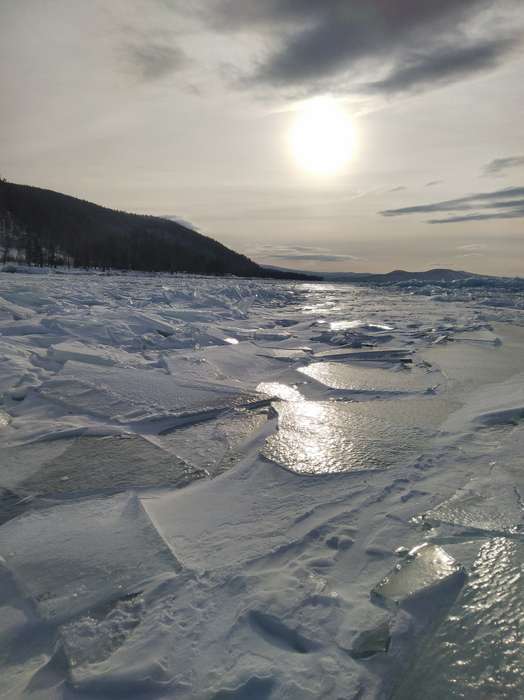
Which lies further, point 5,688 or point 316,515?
point 316,515

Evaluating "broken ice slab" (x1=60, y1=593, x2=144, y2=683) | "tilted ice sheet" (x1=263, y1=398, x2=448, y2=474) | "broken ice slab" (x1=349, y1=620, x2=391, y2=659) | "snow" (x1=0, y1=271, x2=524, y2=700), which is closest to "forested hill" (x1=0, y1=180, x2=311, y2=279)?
"snow" (x1=0, y1=271, x2=524, y2=700)

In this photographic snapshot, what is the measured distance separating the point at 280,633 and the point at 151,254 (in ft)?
205

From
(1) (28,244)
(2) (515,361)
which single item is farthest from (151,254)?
(2) (515,361)

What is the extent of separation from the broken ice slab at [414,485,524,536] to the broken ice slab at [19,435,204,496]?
1.17 metres

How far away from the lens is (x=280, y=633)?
3.81 feet

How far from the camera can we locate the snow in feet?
3.49

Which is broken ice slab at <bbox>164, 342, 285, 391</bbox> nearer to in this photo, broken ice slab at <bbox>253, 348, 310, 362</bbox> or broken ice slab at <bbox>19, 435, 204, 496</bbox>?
broken ice slab at <bbox>253, 348, 310, 362</bbox>

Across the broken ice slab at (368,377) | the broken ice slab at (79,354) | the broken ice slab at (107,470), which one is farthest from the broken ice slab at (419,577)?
the broken ice slab at (79,354)

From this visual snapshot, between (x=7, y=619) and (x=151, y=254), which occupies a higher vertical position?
(x=151, y=254)

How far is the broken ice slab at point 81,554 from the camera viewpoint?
130 cm

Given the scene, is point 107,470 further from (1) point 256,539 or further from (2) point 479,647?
(2) point 479,647

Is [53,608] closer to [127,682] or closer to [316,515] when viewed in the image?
[127,682]

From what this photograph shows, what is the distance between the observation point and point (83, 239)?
58469 mm

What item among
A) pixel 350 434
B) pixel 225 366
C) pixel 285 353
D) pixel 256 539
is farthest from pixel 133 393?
pixel 285 353
